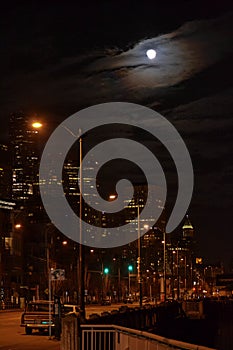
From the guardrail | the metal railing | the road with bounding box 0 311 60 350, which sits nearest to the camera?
the metal railing

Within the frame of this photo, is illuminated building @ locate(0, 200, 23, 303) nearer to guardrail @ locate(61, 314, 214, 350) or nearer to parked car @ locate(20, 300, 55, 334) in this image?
parked car @ locate(20, 300, 55, 334)

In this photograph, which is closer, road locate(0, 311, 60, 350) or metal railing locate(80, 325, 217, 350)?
metal railing locate(80, 325, 217, 350)

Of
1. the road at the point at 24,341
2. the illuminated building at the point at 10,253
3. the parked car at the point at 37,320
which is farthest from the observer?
the illuminated building at the point at 10,253

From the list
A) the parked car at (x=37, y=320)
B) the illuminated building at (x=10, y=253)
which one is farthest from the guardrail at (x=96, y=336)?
the illuminated building at (x=10, y=253)

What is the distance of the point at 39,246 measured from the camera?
142500mm

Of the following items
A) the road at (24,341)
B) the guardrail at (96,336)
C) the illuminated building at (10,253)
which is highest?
the illuminated building at (10,253)

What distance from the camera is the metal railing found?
15.8m

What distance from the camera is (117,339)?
20344 millimetres

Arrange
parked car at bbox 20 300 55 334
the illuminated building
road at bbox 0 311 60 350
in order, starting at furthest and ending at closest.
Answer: the illuminated building
parked car at bbox 20 300 55 334
road at bbox 0 311 60 350

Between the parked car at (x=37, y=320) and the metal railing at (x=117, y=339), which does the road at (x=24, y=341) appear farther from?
the metal railing at (x=117, y=339)

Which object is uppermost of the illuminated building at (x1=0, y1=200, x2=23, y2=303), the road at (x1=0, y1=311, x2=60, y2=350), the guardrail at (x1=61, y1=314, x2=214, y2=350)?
the illuminated building at (x1=0, y1=200, x2=23, y2=303)

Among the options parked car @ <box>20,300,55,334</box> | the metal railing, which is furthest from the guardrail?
parked car @ <box>20,300,55,334</box>

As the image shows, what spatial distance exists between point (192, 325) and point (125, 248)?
123m

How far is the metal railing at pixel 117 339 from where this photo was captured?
51.9 feet
